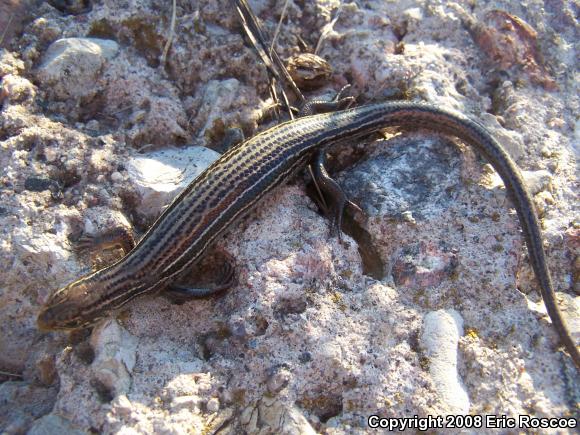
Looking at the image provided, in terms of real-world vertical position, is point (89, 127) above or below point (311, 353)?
above

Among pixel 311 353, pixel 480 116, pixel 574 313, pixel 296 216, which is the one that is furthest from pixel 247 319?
pixel 480 116

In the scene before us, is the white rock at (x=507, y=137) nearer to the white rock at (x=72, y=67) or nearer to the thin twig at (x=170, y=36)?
the thin twig at (x=170, y=36)

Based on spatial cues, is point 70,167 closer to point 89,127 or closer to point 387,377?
point 89,127

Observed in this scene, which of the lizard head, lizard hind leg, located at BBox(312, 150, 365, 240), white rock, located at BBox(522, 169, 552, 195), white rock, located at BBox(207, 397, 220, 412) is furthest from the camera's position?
white rock, located at BBox(522, 169, 552, 195)

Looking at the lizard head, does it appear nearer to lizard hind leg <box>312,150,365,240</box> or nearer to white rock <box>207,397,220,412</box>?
white rock <box>207,397,220,412</box>

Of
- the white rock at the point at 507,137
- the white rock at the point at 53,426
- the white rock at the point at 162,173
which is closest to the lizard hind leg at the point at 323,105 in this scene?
the white rock at the point at 162,173

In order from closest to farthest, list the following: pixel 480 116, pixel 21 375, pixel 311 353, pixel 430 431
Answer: pixel 430 431, pixel 311 353, pixel 21 375, pixel 480 116

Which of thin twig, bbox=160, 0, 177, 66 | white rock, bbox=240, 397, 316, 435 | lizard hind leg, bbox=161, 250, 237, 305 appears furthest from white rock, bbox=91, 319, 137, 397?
thin twig, bbox=160, 0, 177, 66
